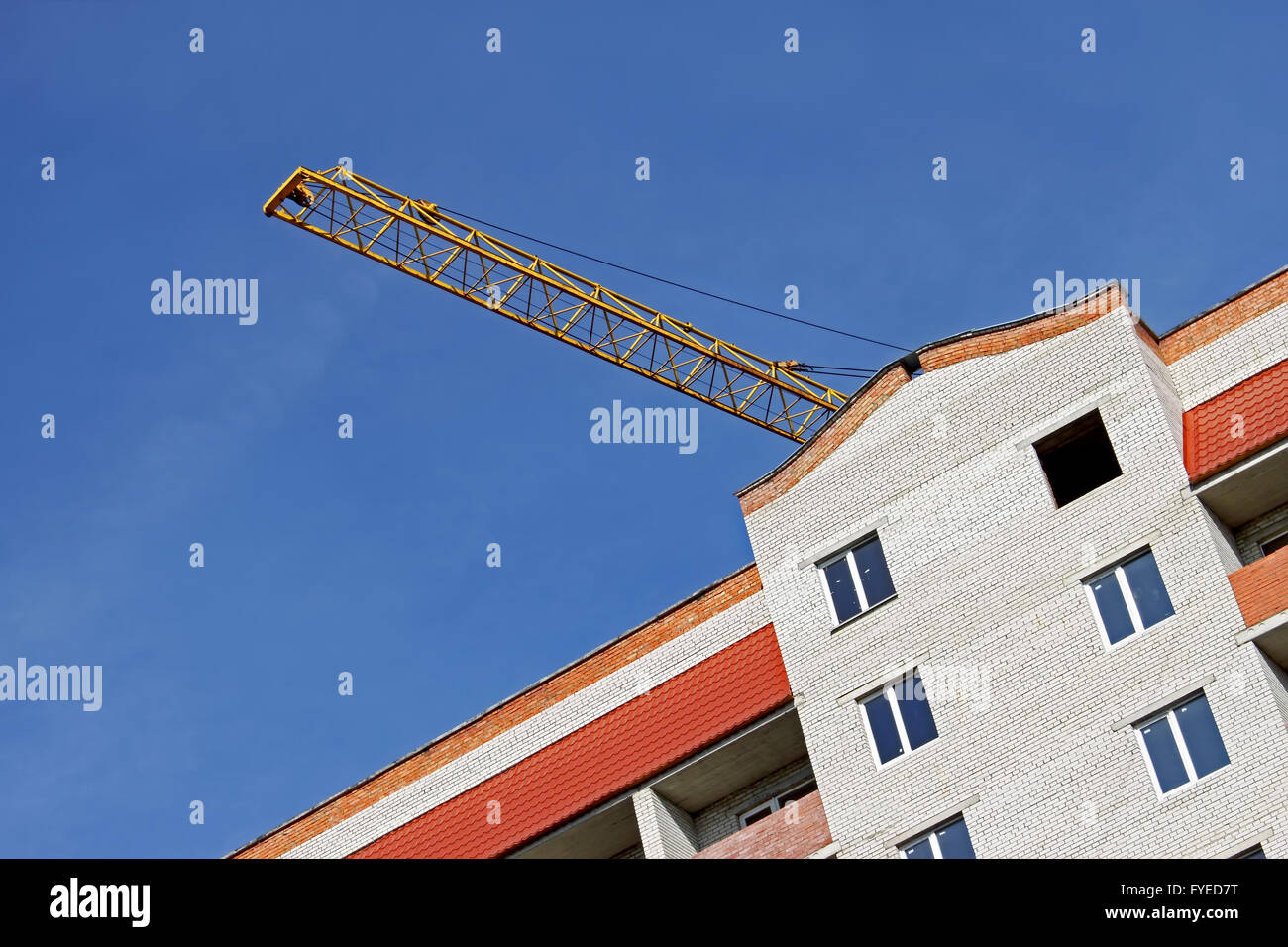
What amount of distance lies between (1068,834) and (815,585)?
6644mm

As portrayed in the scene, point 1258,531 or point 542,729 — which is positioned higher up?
point 542,729

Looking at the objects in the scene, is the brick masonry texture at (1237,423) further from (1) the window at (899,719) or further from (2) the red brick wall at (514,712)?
(2) the red brick wall at (514,712)

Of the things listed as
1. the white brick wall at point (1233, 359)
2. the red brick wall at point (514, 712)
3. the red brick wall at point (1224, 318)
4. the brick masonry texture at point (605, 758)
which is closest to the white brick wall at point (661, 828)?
the brick masonry texture at point (605, 758)

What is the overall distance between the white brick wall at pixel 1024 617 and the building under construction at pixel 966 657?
4 cm

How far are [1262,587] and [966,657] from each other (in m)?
4.57

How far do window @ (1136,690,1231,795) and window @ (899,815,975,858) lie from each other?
297 cm

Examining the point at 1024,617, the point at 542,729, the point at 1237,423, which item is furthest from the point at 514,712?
the point at 1237,423

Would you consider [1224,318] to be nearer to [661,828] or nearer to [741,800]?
[741,800]

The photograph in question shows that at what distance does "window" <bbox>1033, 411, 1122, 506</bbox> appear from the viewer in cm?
2745

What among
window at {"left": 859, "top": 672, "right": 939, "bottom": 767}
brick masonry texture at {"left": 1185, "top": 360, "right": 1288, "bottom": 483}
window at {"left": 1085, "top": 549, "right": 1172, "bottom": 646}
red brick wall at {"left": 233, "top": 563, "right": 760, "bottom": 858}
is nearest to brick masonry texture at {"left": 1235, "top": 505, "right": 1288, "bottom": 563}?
brick masonry texture at {"left": 1185, "top": 360, "right": 1288, "bottom": 483}

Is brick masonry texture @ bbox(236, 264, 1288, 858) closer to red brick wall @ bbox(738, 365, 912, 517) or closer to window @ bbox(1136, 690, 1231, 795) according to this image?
red brick wall @ bbox(738, 365, 912, 517)

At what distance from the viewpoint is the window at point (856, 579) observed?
28.0m

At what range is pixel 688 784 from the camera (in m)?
29.0

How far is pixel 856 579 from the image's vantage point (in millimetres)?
28391
